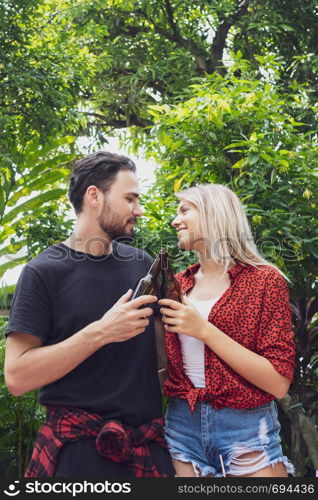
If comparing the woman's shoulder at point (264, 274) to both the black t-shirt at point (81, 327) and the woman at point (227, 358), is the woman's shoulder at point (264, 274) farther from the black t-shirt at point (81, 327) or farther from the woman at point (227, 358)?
→ the black t-shirt at point (81, 327)

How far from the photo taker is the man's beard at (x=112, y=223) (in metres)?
2.07

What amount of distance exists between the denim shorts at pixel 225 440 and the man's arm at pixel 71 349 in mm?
426

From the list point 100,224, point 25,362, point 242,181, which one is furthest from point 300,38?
point 25,362

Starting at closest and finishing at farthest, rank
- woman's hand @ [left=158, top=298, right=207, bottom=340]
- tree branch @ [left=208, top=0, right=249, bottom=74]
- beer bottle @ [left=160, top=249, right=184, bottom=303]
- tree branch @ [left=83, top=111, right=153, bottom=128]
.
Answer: woman's hand @ [left=158, top=298, right=207, bottom=340]
beer bottle @ [left=160, top=249, right=184, bottom=303]
tree branch @ [left=208, top=0, right=249, bottom=74]
tree branch @ [left=83, top=111, right=153, bottom=128]

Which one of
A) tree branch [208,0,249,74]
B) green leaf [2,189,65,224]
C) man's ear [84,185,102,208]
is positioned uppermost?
tree branch [208,0,249,74]

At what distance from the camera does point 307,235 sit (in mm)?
3455

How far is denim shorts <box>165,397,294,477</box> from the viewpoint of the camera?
193cm

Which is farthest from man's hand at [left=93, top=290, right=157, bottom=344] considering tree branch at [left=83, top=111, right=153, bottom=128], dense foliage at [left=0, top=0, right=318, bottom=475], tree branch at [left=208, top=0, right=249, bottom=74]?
tree branch at [left=83, top=111, right=153, bottom=128]

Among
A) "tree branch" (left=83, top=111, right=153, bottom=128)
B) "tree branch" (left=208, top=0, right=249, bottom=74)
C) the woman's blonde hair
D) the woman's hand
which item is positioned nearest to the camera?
the woman's hand

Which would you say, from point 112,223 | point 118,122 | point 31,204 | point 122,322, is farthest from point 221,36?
point 122,322

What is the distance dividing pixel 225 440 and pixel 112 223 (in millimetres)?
Answer: 822

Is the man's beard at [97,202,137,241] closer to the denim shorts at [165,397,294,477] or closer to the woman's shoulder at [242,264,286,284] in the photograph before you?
the woman's shoulder at [242,264,286,284]

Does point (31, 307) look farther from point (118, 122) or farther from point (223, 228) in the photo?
point (118, 122)

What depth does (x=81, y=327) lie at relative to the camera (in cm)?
192
